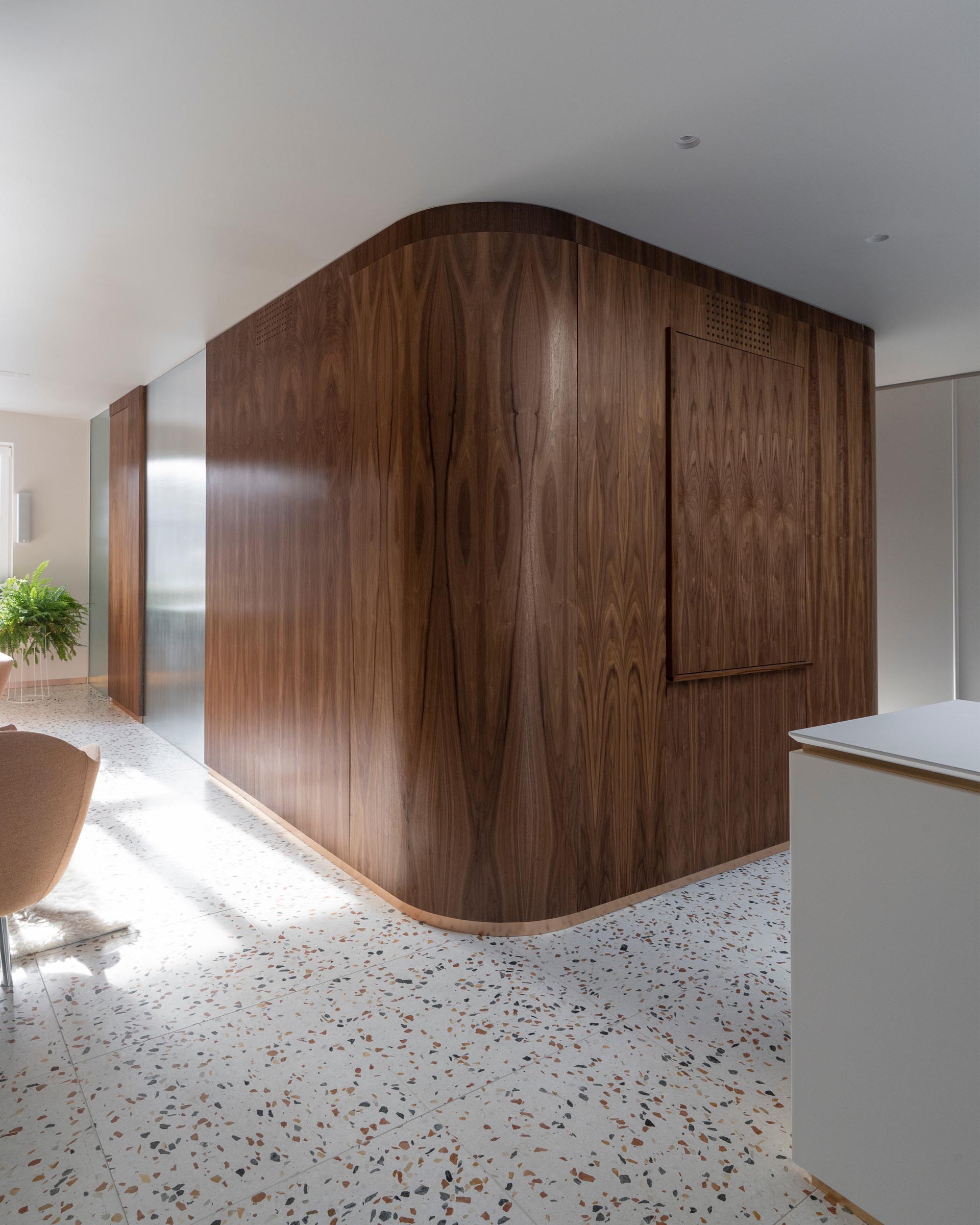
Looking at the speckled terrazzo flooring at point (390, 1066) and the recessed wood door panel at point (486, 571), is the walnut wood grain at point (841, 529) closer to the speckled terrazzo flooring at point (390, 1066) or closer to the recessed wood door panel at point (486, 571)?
the speckled terrazzo flooring at point (390, 1066)

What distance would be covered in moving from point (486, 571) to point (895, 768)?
177 centimetres

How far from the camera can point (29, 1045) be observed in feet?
8.00

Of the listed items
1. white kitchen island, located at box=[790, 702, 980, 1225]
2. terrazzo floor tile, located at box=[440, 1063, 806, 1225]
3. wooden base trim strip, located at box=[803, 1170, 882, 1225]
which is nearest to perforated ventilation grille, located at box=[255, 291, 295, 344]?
white kitchen island, located at box=[790, 702, 980, 1225]

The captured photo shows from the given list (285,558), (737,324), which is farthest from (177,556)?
(737,324)

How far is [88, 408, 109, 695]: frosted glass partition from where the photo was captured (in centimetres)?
815

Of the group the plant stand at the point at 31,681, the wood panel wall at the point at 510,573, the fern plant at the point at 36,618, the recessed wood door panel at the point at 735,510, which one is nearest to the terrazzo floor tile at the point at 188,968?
the wood panel wall at the point at 510,573

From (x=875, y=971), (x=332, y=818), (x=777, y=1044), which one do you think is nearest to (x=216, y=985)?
(x=332, y=818)

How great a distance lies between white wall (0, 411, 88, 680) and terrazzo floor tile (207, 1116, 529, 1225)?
27.1 feet

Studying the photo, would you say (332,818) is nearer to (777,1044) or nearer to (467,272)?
(777,1044)

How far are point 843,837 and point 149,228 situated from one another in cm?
359

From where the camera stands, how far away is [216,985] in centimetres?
280

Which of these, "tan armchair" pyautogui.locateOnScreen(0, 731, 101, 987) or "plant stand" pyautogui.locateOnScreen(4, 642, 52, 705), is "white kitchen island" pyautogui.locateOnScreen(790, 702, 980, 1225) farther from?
"plant stand" pyautogui.locateOnScreen(4, 642, 52, 705)

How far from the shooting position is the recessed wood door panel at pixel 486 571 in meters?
3.14

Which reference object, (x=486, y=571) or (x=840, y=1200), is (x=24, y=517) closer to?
(x=486, y=571)
